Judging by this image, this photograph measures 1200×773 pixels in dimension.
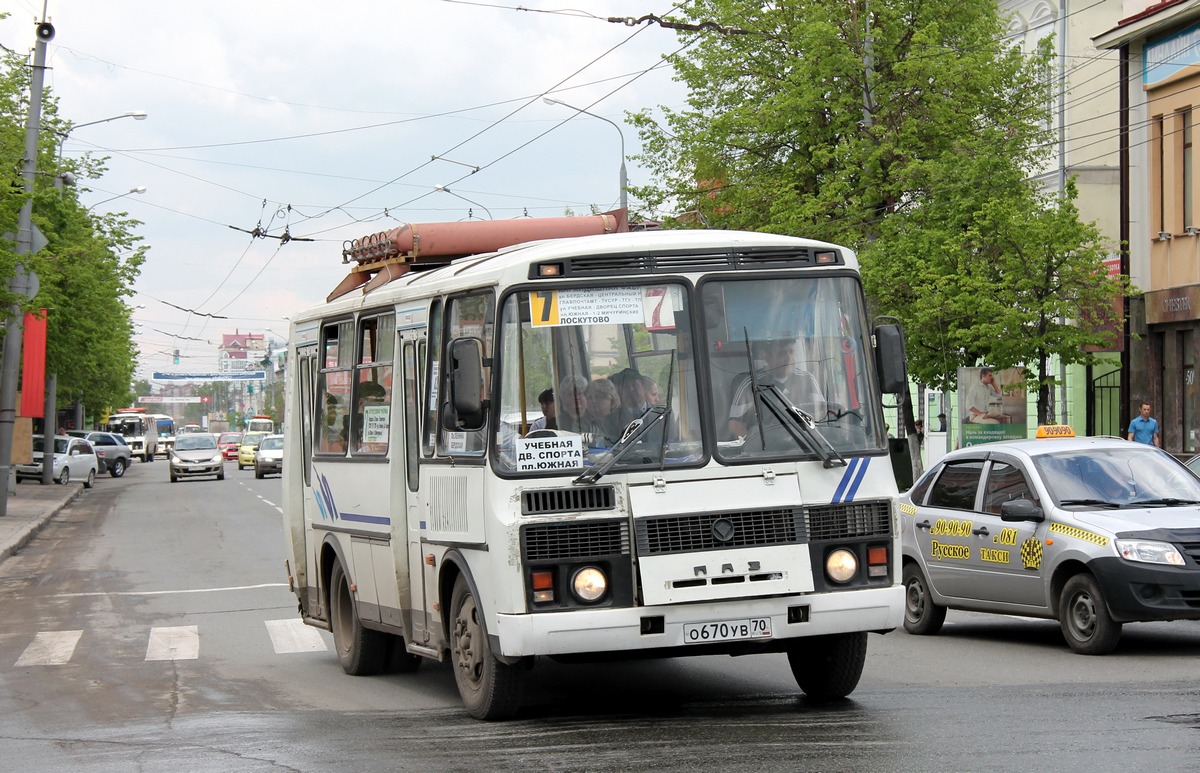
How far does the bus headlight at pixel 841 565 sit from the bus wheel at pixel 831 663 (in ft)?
2.17

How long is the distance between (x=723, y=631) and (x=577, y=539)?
2.94ft

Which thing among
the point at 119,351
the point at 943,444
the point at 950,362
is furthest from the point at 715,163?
the point at 119,351

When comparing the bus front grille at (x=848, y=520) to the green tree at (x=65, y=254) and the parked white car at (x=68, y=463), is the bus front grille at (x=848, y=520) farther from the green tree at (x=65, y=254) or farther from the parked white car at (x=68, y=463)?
the parked white car at (x=68, y=463)

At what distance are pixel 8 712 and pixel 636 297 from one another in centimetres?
491

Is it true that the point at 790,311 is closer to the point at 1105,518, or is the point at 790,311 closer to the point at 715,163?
the point at 1105,518

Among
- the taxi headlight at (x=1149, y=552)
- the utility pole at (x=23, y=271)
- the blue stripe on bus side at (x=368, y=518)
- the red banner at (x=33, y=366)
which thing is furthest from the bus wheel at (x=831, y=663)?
the red banner at (x=33, y=366)

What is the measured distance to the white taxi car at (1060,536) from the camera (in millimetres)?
11508

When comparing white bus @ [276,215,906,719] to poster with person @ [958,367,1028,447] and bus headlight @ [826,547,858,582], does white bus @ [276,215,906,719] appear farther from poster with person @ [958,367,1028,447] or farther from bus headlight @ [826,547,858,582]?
poster with person @ [958,367,1028,447]

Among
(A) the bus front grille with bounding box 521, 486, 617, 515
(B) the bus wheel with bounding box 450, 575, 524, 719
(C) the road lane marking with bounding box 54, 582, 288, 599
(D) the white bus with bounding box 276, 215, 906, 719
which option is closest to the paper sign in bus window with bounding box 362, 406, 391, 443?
(D) the white bus with bounding box 276, 215, 906, 719

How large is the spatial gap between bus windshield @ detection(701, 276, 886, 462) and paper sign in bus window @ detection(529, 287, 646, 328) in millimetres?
431

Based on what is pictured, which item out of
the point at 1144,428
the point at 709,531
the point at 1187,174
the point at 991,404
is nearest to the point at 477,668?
the point at 709,531

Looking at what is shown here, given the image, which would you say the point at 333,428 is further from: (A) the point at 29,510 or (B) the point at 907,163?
(A) the point at 29,510

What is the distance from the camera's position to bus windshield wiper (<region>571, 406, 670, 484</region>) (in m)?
8.52

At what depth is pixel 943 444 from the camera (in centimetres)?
4331
